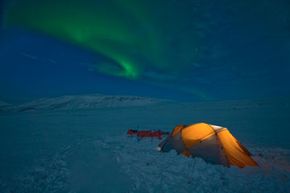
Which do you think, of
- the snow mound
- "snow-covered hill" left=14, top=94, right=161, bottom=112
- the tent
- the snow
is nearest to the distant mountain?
"snow-covered hill" left=14, top=94, right=161, bottom=112

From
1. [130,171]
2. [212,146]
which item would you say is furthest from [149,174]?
[212,146]

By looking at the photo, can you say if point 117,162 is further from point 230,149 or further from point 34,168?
point 230,149

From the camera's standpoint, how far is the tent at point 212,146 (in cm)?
746

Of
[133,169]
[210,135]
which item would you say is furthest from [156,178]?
[210,135]

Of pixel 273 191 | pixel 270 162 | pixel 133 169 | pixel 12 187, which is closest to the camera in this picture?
pixel 273 191

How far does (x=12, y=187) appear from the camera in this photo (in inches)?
241

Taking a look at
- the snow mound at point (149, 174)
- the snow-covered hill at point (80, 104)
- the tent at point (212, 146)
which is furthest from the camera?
the snow-covered hill at point (80, 104)

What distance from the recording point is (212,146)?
25.3ft

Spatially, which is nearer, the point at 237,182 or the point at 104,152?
the point at 237,182

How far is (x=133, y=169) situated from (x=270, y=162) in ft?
21.1

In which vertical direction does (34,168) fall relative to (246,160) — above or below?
below

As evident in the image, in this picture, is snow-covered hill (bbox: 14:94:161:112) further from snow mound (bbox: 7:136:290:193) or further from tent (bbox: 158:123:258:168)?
tent (bbox: 158:123:258:168)

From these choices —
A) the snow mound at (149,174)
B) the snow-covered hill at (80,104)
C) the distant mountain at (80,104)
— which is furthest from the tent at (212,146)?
the distant mountain at (80,104)

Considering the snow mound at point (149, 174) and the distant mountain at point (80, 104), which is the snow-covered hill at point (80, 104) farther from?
the snow mound at point (149, 174)
